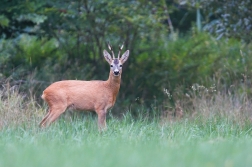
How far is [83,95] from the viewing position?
1217 centimetres

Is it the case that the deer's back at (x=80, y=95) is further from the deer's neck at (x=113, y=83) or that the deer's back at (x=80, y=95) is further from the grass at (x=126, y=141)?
the grass at (x=126, y=141)

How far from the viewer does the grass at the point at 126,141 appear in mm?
7820

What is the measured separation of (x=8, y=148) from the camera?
8680 millimetres

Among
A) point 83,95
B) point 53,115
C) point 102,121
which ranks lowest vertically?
point 102,121

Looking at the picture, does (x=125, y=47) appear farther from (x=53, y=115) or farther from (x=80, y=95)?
(x=53, y=115)

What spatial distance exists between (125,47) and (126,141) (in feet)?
35.0

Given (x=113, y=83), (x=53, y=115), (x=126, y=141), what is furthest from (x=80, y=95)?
(x=126, y=141)

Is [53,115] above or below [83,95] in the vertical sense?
below

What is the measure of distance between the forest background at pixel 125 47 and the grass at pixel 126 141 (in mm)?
4304

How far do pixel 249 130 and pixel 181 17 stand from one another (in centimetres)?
1658

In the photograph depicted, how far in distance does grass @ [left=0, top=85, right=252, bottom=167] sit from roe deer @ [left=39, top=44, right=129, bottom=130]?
215mm

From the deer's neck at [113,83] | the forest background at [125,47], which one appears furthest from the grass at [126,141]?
the forest background at [125,47]

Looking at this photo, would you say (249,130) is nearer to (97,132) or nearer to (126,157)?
(97,132)

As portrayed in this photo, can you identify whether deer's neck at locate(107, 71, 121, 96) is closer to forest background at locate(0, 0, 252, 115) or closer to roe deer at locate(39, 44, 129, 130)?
roe deer at locate(39, 44, 129, 130)
